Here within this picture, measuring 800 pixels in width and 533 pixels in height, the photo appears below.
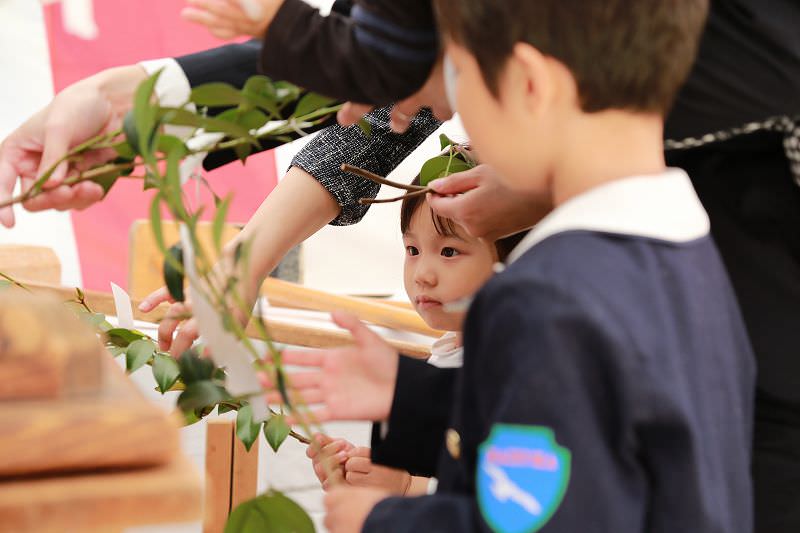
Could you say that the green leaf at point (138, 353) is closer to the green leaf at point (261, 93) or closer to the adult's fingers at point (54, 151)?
the adult's fingers at point (54, 151)

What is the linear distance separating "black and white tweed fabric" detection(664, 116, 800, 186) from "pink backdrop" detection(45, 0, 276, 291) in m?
2.14

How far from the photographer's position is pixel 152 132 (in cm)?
73

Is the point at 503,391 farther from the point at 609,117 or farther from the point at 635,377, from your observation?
the point at 609,117

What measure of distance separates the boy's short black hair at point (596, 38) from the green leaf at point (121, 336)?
2.24 feet

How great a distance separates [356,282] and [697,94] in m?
2.25

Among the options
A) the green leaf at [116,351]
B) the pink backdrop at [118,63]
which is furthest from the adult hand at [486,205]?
the pink backdrop at [118,63]

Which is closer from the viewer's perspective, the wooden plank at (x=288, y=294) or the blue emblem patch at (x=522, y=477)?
the blue emblem patch at (x=522, y=477)

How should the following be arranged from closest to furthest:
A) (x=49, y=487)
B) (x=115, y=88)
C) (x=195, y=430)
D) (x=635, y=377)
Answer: (x=49, y=487) < (x=635, y=377) < (x=115, y=88) < (x=195, y=430)

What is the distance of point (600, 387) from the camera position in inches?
23.3

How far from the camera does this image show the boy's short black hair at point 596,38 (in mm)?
640

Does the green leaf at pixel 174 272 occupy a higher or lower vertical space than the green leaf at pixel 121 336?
higher

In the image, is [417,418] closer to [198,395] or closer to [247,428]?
[198,395]

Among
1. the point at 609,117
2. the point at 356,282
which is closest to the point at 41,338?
the point at 609,117

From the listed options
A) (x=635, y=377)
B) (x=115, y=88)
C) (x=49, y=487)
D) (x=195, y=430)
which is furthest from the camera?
(x=195, y=430)
